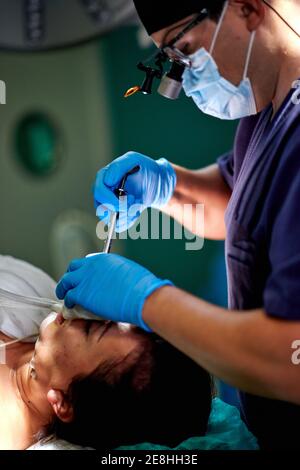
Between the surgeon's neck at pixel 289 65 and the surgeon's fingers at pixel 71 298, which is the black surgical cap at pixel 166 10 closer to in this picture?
the surgeon's neck at pixel 289 65

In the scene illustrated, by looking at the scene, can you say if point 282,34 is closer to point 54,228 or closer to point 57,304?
point 57,304

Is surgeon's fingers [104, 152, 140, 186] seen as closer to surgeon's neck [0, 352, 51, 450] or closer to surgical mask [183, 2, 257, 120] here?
surgical mask [183, 2, 257, 120]

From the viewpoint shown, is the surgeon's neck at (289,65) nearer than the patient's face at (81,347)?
Yes

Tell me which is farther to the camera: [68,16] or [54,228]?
[54,228]

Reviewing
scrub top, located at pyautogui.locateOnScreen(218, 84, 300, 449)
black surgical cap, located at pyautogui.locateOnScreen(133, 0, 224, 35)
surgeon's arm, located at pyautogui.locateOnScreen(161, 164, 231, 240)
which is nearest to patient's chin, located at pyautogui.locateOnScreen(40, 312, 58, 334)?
scrub top, located at pyautogui.locateOnScreen(218, 84, 300, 449)

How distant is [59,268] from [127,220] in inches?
54.2

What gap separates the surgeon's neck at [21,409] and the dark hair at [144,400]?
125 millimetres

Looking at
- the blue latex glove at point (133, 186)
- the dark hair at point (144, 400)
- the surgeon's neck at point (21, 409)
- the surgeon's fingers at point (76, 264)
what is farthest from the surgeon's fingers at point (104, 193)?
the surgeon's neck at point (21, 409)

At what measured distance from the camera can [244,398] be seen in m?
1.40

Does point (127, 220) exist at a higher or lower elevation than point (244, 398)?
higher

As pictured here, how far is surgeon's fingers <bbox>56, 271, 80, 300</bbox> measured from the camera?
1307mm

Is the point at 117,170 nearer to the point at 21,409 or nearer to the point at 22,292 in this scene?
the point at 22,292

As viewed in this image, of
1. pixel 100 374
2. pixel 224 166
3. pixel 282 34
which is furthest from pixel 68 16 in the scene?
pixel 100 374

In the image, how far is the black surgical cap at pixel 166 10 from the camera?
4.08ft
